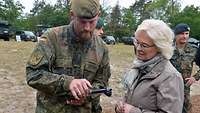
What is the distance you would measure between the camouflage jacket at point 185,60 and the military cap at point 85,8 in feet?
11.6

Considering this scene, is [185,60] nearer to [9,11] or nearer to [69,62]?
[69,62]

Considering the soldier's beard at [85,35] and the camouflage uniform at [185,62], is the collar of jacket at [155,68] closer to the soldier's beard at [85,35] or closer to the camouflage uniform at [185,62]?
the soldier's beard at [85,35]

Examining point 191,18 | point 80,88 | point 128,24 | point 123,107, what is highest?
point 80,88

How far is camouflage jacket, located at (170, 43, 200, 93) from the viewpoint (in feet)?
21.7

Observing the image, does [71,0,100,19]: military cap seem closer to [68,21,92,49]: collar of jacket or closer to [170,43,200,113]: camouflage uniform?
[68,21,92,49]: collar of jacket

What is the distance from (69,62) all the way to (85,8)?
49 cm

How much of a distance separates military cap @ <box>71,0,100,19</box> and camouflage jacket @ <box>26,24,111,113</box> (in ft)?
0.92

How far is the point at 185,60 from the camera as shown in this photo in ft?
22.0

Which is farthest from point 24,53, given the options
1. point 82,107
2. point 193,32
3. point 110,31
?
point 110,31

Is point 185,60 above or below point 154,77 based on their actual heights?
below

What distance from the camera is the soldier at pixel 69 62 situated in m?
3.18

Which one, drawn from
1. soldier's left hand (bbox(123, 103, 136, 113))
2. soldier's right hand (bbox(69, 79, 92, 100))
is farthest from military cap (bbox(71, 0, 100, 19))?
soldier's left hand (bbox(123, 103, 136, 113))

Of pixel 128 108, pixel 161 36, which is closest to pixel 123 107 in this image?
pixel 128 108

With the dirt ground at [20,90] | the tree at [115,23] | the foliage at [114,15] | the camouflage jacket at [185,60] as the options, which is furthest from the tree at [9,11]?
the camouflage jacket at [185,60]
